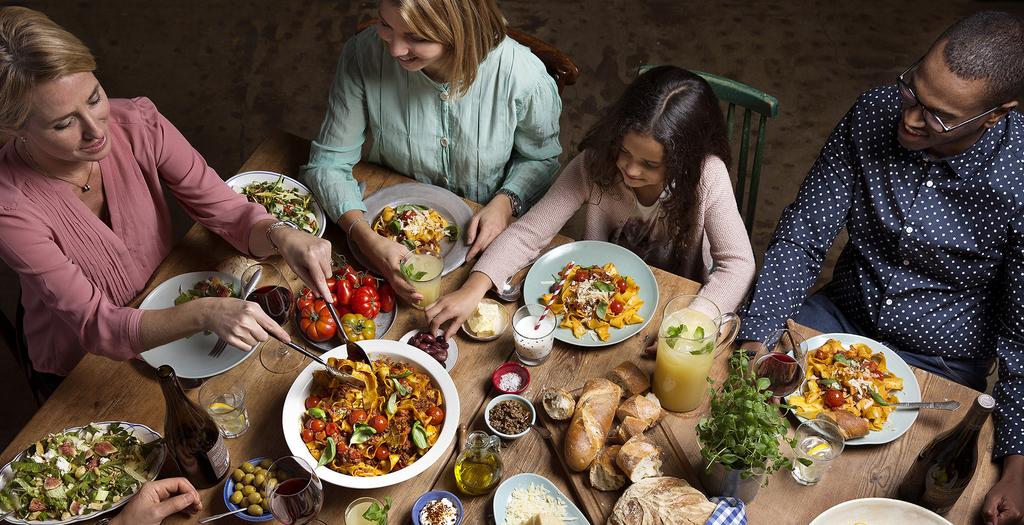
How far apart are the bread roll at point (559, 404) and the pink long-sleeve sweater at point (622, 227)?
427mm

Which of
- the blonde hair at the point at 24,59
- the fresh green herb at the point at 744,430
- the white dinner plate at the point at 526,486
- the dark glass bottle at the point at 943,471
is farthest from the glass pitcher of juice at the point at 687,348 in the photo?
the blonde hair at the point at 24,59

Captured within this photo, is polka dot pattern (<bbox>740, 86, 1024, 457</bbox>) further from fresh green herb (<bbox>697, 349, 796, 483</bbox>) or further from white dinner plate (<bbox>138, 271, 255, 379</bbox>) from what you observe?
white dinner plate (<bbox>138, 271, 255, 379</bbox>)

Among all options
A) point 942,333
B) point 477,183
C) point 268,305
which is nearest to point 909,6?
point 942,333

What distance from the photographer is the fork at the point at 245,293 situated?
2.10m

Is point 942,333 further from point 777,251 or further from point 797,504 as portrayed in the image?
point 797,504

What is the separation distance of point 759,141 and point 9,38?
7.36 ft

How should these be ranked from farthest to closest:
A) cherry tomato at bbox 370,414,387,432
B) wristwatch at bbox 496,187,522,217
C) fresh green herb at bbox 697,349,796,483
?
wristwatch at bbox 496,187,522,217
cherry tomato at bbox 370,414,387,432
fresh green herb at bbox 697,349,796,483

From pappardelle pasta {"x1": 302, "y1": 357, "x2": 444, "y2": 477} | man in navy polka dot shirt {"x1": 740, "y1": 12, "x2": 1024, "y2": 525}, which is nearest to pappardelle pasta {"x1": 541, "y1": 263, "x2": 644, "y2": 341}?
man in navy polka dot shirt {"x1": 740, "y1": 12, "x2": 1024, "y2": 525}

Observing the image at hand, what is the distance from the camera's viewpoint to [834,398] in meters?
1.99

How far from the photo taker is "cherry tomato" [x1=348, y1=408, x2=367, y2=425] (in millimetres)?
1914

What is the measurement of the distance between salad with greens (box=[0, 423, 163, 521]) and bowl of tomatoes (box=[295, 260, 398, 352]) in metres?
0.47

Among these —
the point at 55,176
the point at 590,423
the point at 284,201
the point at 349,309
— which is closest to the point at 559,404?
the point at 590,423

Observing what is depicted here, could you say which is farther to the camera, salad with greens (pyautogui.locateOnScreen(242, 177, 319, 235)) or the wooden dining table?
salad with greens (pyautogui.locateOnScreen(242, 177, 319, 235))

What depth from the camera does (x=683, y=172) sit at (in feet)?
7.89
